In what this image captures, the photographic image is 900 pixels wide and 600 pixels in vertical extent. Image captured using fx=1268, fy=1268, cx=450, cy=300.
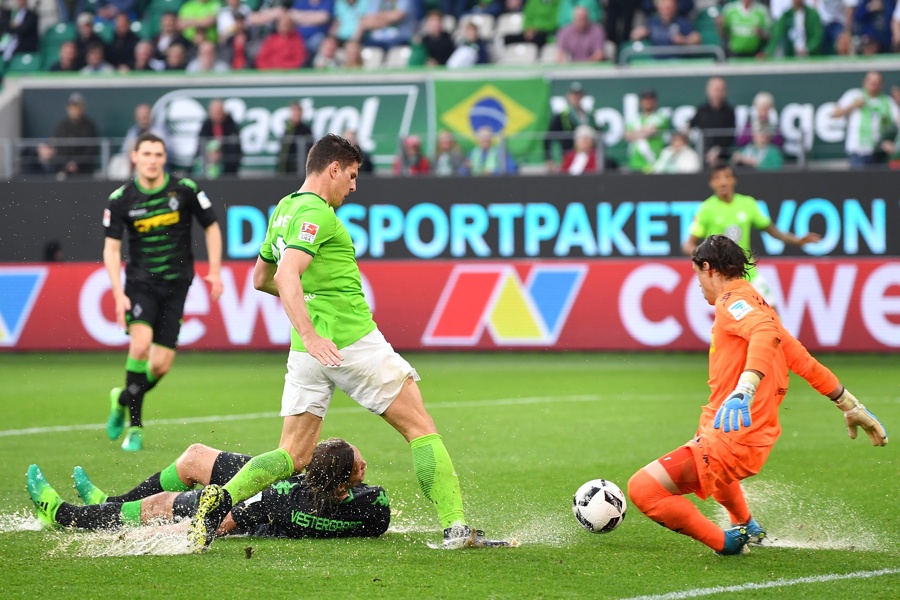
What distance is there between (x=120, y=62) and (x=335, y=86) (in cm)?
391

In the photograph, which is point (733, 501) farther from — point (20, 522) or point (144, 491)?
point (20, 522)

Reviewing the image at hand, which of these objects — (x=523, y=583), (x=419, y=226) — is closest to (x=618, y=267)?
(x=419, y=226)

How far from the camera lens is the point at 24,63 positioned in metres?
21.4

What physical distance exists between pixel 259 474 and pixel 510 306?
1076 cm

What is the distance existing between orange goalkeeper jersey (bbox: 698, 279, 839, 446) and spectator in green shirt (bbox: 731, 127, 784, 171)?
11.7 metres

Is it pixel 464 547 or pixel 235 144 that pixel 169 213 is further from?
pixel 235 144

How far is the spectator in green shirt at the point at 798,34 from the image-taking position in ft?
59.8

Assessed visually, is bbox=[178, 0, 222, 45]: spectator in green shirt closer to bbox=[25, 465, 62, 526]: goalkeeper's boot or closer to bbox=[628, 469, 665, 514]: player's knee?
bbox=[25, 465, 62, 526]: goalkeeper's boot

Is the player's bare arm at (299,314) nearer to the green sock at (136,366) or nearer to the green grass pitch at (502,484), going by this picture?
the green grass pitch at (502,484)

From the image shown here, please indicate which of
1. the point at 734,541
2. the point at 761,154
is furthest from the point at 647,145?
the point at 734,541

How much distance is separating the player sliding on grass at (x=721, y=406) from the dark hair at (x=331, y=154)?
5.67ft

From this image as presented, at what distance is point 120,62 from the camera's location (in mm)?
20734

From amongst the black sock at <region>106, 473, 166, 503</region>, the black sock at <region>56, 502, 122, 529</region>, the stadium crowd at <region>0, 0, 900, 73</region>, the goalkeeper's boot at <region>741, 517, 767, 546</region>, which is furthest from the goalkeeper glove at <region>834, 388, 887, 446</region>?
the stadium crowd at <region>0, 0, 900, 73</region>

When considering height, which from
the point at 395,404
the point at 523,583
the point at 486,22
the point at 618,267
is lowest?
the point at 618,267
